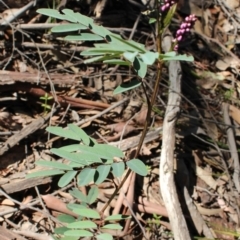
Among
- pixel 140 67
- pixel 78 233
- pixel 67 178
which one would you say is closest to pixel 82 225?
pixel 78 233

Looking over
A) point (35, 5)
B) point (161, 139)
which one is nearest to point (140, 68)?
point (161, 139)

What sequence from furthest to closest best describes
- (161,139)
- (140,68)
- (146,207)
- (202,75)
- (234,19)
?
(234,19) < (202,75) < (161,139) < (146,207) < (140,68)

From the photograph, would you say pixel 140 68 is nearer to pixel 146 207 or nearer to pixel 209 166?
pixel 146 207

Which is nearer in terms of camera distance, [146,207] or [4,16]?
[146,207]

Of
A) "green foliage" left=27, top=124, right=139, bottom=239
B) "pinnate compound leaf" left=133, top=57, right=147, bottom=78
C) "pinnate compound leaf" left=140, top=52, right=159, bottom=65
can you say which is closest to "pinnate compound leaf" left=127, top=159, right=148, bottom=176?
"green foliage" left=27, top=124, right=139, bottom=239

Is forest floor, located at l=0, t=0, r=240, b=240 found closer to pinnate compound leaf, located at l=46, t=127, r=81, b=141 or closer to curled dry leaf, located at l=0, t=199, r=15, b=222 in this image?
curled dry leaf, located at l=0, t=199, r=15, b=222

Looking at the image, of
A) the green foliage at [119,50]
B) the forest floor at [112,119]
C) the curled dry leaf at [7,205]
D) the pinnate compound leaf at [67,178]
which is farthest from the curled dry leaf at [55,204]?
the green foliage at [119,50]

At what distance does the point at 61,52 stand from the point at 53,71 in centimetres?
15

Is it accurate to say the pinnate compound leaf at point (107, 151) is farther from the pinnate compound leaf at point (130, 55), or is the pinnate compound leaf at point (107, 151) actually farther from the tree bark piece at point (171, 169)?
the tree bark piece at point (171, 169)

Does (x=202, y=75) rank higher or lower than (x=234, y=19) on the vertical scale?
lower

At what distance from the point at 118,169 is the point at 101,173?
6 cm

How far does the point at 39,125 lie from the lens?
2658 mm

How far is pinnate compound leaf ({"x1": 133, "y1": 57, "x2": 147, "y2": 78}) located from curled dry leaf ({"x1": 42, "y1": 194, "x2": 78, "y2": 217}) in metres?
1.11

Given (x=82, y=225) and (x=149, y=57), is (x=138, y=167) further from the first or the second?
(x=149, y=57)
